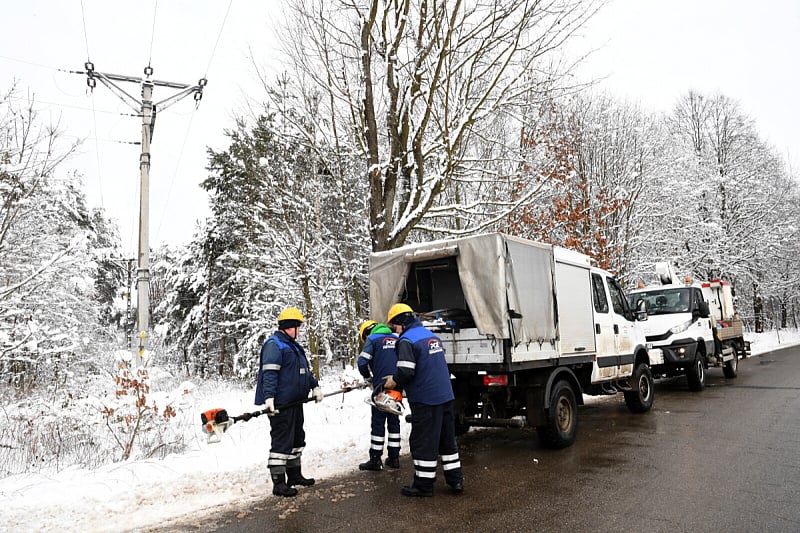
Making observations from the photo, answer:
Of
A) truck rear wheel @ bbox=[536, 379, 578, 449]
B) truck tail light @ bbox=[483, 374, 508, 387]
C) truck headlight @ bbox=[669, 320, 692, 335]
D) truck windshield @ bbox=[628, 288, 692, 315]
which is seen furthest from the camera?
truck windshield @ bbox=[628, 288, 692, 315]

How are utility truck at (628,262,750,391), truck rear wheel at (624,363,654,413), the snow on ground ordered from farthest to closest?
1. utility truck at (628,262,750,391)
2. truck rear wheel at (624,363,654,413)
3. the snow on ground

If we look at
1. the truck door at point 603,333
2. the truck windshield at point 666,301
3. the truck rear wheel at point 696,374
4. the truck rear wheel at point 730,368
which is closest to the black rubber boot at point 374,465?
the truck door at point 603,333

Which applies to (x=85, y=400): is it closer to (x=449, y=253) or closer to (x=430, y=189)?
(x=449, y=253)

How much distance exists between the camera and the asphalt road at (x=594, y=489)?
453 cm

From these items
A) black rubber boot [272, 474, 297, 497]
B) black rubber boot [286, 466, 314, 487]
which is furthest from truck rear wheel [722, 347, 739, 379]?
black rubber boot [272, 474, 297, 497]

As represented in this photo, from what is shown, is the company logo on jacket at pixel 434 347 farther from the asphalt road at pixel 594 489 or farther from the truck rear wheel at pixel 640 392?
the truck rear wheel at pixel 640 392

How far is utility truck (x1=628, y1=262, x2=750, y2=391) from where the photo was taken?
12195 mm

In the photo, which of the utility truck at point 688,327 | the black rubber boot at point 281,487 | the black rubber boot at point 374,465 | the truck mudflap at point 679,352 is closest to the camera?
the black rubber boot at point 281,487

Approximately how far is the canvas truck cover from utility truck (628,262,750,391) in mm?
4812

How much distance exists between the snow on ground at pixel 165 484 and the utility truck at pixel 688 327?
7.33 metres

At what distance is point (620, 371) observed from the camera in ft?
30.1

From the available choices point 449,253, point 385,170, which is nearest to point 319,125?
point 385,170

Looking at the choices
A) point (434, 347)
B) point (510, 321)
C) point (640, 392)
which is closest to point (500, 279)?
point (510, 321)

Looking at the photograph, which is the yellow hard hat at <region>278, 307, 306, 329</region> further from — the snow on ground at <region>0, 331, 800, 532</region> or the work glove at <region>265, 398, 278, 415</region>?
the snow on ground at <region>0, 331, 800, 532</region>
